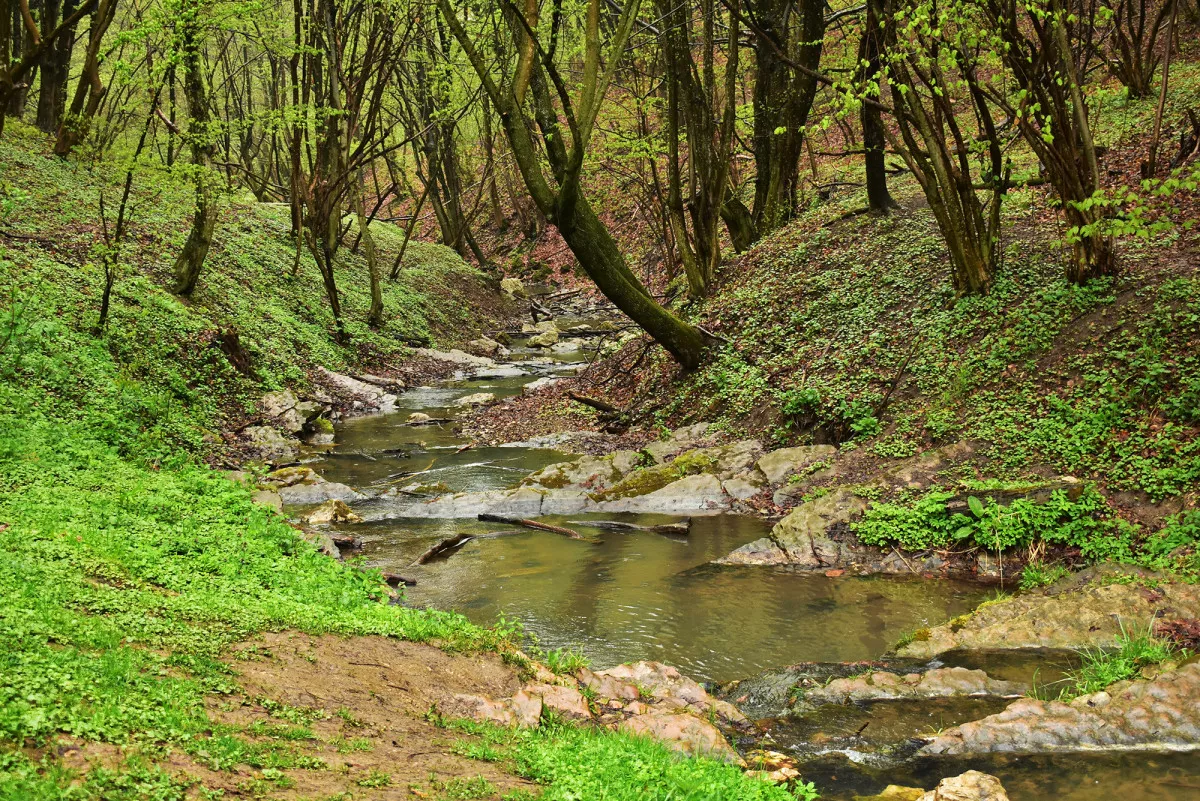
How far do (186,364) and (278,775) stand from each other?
36.2ft

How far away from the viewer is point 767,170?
17.0 m

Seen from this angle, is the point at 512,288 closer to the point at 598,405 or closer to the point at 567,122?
the point at 598,405

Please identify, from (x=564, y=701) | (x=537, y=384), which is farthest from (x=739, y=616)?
(x=537, y=384)

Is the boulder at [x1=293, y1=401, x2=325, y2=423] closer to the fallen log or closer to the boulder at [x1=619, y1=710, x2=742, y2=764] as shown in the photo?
the fallen log

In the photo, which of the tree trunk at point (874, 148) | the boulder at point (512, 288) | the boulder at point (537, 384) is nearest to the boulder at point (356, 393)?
the boulder at point (537, 384)

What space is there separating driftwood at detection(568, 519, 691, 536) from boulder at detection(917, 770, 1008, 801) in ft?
17.2

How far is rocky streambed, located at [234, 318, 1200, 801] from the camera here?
15.7ft

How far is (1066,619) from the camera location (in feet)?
20.2

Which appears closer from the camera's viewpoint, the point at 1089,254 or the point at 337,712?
the point at 337,712

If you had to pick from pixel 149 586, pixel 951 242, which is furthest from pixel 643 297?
pixel 149 586

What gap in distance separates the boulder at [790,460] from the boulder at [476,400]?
8.11 meters

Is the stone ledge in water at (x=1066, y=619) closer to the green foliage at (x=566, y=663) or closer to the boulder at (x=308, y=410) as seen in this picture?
the green foliage at (x=566, y=663)

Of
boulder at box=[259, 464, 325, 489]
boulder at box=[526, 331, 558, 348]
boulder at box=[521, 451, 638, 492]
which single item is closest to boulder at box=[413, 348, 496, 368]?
boulder at box=[526, 331, 558, 348]

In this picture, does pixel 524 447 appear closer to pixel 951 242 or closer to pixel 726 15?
pixel 951 242
